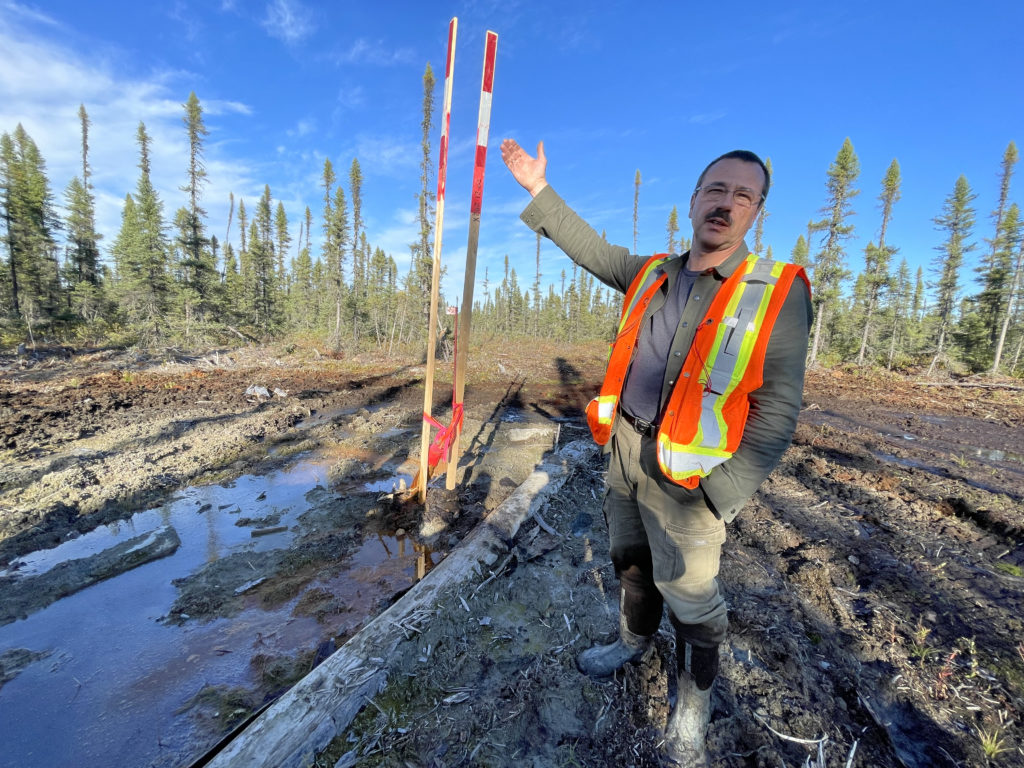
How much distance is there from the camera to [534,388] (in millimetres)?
15391

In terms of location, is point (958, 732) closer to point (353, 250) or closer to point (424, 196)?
point (424, 196)

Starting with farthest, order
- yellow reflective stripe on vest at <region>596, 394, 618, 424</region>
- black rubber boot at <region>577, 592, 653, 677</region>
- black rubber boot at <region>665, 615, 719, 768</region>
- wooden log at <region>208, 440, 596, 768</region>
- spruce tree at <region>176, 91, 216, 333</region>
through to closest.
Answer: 1. spruce tree at <region>176, 91, 216, 333</region>
2. black rubber boot at <region>577, 592, 653, 677</region>
3. yellow reflective stripe on vest at <region>596, 394, 618, 424</region>
4. black rubber boot at <region>665, 615, 719, 768</region>
5. wooden log at <region>208, 440, 596, 768</region>

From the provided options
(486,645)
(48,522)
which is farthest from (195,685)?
(48,522)

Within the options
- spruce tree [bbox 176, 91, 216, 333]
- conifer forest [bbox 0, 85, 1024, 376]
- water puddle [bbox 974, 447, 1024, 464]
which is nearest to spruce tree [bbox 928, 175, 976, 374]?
conifer forest [bbox 0, 85, 1024, 376]

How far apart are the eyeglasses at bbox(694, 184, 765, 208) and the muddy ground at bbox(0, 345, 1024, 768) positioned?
2.37m

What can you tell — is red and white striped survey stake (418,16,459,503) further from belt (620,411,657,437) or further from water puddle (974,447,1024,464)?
water puddle (974,447,1024,464)

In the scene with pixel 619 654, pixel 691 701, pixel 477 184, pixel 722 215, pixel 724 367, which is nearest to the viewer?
pixel 724 367

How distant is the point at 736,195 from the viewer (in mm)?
1552

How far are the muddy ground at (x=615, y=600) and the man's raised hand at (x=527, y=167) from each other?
8.51ft

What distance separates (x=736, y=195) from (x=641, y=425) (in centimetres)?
98

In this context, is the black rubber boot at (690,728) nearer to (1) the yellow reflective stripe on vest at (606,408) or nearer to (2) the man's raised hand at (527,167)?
(1) the yellow reflective stripe on vest at (606,408)

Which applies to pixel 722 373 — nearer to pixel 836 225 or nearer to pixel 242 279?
pixel 836 225

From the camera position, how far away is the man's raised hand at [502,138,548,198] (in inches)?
78.4

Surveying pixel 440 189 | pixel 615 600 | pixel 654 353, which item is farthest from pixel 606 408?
pixel 440 189
